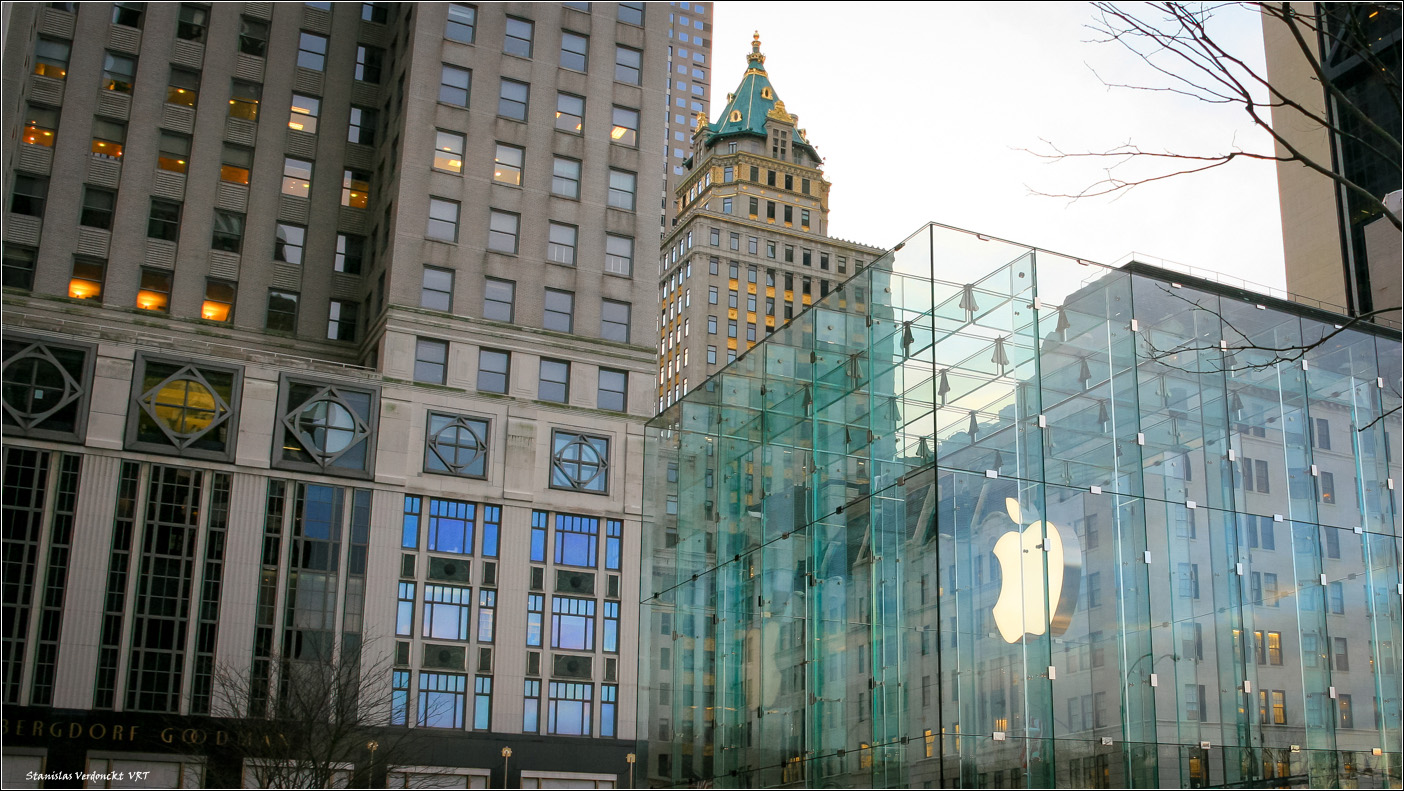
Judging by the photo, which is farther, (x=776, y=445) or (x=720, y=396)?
(x=720, y=396)

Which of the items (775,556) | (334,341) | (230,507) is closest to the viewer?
(775,556)

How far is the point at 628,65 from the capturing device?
80.3 m

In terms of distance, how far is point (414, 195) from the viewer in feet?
236

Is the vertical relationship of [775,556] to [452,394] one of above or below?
below

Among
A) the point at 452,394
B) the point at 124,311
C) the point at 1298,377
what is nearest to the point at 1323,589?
the point at 1298,377

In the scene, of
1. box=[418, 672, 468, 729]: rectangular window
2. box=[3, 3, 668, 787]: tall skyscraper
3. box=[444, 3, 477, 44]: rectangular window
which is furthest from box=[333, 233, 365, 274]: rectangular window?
box=[418, 672, 468, 729]: rectangular window

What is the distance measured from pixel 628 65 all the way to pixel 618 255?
12.4m

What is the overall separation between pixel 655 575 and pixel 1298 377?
670 inches

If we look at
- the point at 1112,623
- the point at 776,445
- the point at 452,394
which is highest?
the point at 452,394

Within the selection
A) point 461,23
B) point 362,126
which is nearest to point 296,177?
point 362,126

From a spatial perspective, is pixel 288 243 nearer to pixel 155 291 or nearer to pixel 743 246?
pixel 155 291

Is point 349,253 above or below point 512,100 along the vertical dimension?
below

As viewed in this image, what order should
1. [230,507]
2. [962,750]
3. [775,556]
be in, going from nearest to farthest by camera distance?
[962,750] < [775,556] < [230,507]

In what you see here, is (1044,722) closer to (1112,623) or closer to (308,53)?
(1112,623)
